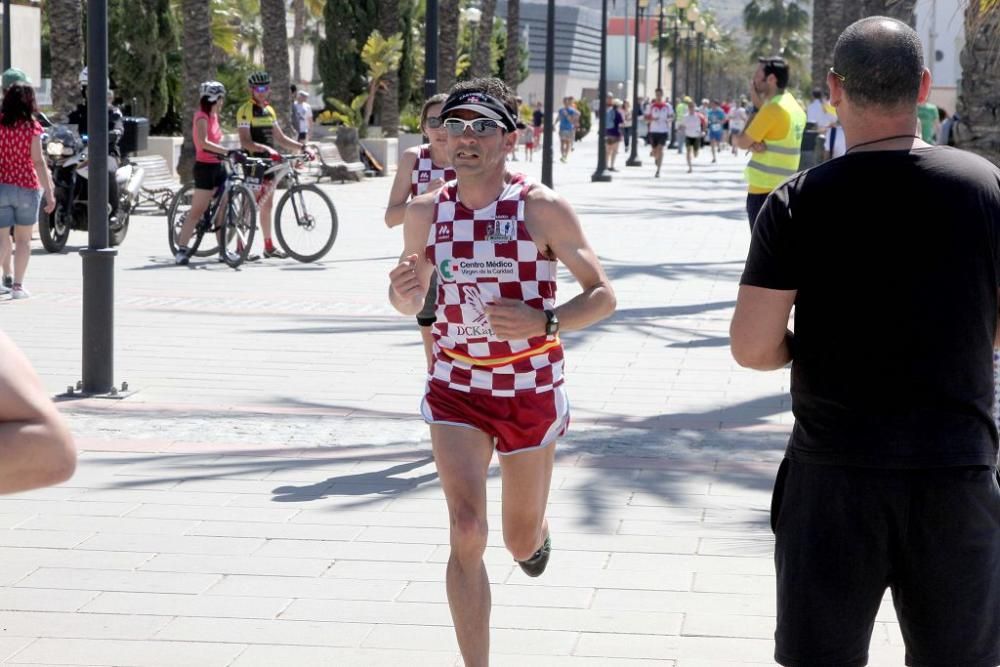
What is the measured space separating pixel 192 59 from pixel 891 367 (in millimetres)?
20370

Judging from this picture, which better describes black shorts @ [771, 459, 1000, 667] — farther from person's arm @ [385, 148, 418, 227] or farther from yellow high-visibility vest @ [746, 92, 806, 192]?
yellow high-visibility vest @ [746, 92, 806, 192]

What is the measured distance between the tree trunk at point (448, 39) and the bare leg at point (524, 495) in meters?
30.4

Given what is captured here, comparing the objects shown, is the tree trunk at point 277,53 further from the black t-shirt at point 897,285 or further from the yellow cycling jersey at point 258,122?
the black t-shirt at point 897,285

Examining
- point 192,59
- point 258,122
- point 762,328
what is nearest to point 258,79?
point 258,122

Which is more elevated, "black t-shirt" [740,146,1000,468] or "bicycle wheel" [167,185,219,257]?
"black t-shirt" [740,146,1000,468]

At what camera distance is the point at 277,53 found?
28.8 m

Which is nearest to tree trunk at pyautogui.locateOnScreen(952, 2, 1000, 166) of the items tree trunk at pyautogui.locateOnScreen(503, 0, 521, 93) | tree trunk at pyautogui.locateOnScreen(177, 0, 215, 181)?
tree trunk at pyautogui.locateOnScreen(177, 0, 215, 181)

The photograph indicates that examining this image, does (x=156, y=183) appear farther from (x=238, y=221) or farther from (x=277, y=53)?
(x=277, y=53)

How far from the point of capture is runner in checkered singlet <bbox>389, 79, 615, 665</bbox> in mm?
4473

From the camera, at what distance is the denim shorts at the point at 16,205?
12.2m

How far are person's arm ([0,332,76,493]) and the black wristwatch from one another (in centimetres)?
249

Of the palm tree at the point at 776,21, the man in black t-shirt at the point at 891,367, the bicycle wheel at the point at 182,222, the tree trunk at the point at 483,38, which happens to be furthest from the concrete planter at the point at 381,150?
the palm tree at the point at 776,21

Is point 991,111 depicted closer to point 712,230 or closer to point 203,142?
point 203,142

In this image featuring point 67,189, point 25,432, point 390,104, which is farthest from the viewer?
point 390,104
